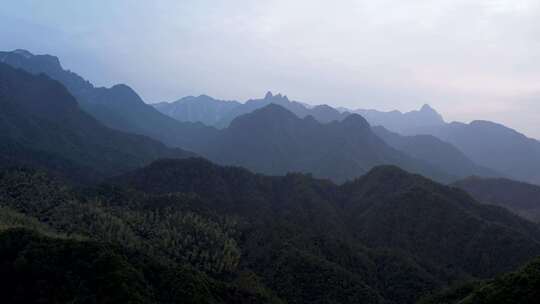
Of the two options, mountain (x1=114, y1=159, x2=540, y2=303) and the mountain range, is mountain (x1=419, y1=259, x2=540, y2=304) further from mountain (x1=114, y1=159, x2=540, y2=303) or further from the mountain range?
mountain (x1=114, y1=159, x2=540, y2=303)

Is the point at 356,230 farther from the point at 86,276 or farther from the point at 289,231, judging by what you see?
the point at 86,276

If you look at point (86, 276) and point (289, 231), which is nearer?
point (86, 276)

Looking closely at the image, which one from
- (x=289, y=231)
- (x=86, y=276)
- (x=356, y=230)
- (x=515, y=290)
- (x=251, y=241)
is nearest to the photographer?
(x=515, y=290)

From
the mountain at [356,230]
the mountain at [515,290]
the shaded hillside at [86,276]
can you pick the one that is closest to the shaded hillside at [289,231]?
the mountain at [356,230]

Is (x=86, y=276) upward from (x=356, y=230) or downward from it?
upward

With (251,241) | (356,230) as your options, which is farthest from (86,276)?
(356,230)

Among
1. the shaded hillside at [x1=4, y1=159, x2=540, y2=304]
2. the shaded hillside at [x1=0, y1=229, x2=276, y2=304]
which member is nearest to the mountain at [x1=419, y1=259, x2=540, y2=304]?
the shaded hillside at [x1=4, y1=159, x2=540, y2=304]

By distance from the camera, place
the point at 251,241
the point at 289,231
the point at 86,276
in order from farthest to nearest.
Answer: the point at 289,231 → the point at 251,241 → the point at 86,276

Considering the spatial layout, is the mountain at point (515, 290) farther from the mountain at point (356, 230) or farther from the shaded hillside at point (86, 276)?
the shaded hillside at point (86, 276)

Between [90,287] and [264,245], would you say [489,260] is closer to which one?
[264,245]

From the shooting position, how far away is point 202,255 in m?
106

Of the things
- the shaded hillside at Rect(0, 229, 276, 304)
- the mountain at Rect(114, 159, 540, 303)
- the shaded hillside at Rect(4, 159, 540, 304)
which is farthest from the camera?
the mountain at Rect(114, 159, 540, 303)

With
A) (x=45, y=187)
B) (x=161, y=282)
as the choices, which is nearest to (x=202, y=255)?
(x=161, y=282)

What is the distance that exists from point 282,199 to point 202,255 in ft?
250
